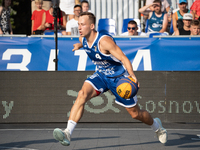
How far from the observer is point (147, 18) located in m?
12.2

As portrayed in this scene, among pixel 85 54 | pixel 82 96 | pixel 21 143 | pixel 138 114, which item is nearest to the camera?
pixel 82 96

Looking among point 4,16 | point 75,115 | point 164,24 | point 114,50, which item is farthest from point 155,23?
point 75,115

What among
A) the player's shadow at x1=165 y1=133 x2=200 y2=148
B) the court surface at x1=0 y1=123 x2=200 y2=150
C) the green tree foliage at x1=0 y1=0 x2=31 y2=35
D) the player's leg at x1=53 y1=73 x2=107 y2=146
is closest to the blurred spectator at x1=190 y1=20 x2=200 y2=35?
the court surface at x1=0 y1=123 x2=200 y2=150

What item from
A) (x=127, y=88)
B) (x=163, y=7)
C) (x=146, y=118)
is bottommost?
(x=146, y=118)

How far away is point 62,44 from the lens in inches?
406

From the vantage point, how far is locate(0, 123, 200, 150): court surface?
618cm

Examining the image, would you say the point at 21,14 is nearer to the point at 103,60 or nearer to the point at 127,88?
the point at 103,60

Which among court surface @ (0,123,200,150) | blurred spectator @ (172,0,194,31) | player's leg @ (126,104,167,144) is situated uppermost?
blurred spectator @ (172,0,194,31)

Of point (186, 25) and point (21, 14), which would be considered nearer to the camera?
point (186, 25)

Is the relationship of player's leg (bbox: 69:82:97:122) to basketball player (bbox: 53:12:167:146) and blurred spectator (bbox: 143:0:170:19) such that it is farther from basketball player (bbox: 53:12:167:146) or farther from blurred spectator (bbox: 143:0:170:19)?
blurred spectator (bbox: 143:0:170:19)

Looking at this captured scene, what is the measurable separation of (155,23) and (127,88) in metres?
6.28

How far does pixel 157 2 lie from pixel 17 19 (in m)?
18.2

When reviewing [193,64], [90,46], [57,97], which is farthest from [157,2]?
[90,46]

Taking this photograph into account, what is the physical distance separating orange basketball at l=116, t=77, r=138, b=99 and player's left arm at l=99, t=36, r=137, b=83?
186mm
